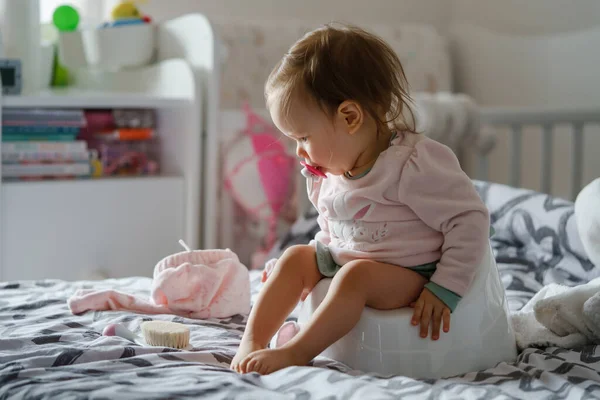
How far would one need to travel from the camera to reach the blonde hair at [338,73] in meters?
1.01

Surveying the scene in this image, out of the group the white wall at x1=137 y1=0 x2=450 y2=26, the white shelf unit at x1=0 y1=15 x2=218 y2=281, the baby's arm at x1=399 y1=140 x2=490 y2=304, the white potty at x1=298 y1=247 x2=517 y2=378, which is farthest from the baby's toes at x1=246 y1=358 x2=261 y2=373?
the white wall at x1=137 y1=0 x2=450 y2=26

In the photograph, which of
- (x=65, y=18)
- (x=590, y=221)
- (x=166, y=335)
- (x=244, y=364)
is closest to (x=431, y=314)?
(x=244, y=364)

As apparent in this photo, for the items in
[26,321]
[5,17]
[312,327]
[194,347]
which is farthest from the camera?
[5,17]

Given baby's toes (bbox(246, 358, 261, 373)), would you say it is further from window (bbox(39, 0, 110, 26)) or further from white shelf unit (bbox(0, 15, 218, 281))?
window (bbox(39, 0, 110, 26))

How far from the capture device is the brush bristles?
105cm

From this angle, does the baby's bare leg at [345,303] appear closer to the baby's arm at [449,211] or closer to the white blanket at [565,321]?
the baby's arm at [449,211]

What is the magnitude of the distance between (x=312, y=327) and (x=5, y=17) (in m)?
1.42

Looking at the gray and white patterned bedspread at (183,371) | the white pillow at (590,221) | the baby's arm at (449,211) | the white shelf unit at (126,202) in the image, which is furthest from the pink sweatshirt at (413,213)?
the white shelf unit at (126,202)

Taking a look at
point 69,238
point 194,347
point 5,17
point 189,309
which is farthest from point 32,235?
point 194,347

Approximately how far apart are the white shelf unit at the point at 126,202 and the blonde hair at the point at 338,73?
939mm

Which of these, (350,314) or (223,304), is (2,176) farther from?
(350,314)

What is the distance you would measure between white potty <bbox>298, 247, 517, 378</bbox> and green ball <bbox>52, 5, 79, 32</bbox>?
55.5 inches

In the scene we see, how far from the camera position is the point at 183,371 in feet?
3.01

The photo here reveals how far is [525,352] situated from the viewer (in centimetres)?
108
